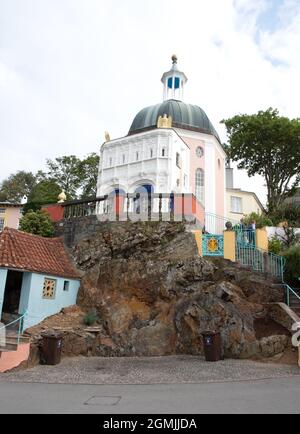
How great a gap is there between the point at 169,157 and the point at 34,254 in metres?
13.7

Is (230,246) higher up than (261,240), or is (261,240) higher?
(261,240)

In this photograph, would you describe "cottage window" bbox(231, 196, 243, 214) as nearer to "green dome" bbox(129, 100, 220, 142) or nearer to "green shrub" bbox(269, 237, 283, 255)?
"green dome" bbox(129, 100, 220, 142)

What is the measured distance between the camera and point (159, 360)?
12.5 m

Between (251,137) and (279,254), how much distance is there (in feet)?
65.1

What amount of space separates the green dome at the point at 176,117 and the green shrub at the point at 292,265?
1811 cm

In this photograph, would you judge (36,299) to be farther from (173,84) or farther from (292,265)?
(173,84)

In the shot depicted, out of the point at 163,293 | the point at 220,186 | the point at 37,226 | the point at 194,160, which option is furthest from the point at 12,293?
the point at 220,186

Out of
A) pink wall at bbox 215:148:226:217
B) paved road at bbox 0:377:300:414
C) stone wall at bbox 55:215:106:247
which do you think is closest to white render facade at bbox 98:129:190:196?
pink wall at bbox 215:148:226:217

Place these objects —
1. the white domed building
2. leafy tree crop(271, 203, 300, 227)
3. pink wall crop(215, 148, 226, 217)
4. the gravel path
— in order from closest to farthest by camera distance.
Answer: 1. the gravel path
2. leafy tree crop(271, 203, 300, 227)
3. the white domed building
4. pink wall crop(215, 148, 226, 217)

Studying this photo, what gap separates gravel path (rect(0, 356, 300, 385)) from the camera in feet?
31.2

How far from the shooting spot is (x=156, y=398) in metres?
7.40

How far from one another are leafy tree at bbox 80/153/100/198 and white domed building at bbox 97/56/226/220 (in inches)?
309

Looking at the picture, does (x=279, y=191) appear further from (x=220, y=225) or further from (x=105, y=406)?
(x=105, y=406)
